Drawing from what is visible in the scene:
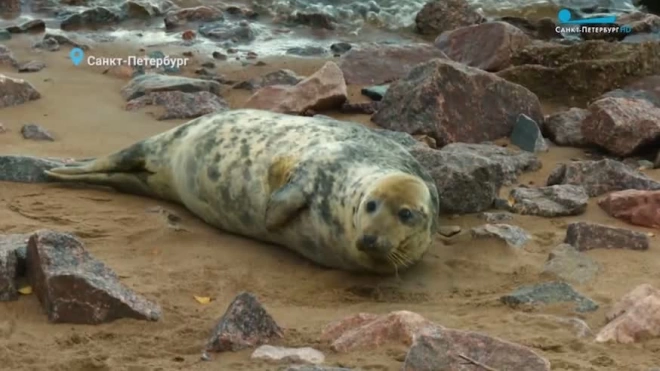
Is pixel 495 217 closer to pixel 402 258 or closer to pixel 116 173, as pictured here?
Answer: pixel 402 258

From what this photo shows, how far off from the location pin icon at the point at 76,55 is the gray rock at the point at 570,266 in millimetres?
5048

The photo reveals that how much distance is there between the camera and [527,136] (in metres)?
6.57

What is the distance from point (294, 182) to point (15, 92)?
3.04m

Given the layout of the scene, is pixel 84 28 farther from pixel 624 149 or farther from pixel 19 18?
pixel 624 149

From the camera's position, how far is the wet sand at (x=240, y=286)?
3.24 meters

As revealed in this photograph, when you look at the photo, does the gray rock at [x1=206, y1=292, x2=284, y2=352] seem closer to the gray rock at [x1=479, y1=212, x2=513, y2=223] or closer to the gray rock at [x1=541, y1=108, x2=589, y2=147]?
the gray rock at [x1=479, y1=212, x2=513, y2=223]

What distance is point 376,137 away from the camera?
5035 mm

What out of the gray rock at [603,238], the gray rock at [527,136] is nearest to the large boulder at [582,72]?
the gray rock at [527,136]

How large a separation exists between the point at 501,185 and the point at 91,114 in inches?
107

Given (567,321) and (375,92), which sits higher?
(567,321)

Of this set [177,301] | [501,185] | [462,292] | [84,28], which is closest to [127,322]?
[177,301]

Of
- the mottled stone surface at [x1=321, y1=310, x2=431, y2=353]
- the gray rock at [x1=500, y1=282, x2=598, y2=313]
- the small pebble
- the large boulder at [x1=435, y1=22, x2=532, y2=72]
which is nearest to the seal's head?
the gray rock at [x1=500, y1=282, x2=598, y2=313]

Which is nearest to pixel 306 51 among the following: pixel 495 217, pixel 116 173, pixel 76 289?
pixel 116 173

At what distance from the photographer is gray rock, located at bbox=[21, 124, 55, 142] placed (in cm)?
628
